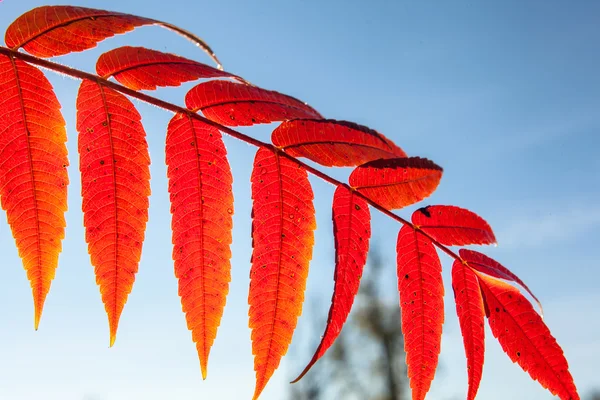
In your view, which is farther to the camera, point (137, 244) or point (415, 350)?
point (415, 350)

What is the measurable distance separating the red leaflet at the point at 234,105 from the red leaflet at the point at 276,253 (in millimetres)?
91

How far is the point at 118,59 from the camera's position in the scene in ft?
4.29

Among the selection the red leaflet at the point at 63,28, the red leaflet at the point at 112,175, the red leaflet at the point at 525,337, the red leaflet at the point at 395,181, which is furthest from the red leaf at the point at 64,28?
the red leaflet at the point at 525,337

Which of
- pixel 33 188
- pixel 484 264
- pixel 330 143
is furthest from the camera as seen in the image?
pixel 484 264

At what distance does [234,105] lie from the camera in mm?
1370

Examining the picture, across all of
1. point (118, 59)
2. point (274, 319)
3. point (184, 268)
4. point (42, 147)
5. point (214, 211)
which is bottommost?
point (274, 319)

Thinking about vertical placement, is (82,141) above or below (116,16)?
below

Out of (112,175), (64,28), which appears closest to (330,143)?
(112,175)

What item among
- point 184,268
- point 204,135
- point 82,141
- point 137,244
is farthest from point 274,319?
point 82,141

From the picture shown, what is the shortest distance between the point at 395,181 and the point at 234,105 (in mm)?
459

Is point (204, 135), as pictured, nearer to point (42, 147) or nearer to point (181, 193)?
point (181, 193)

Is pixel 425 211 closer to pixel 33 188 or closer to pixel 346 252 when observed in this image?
pixel 346 252

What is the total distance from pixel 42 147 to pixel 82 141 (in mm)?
90

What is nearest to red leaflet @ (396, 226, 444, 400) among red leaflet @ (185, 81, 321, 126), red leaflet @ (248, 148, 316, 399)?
red leaflet @ (248, 148, 316, 399)
